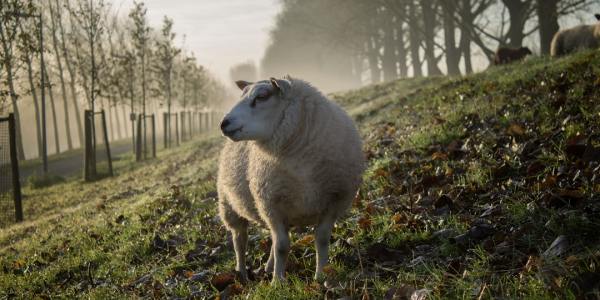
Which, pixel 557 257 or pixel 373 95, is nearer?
pixel 557 257

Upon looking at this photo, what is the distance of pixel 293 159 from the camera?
14.4 feet

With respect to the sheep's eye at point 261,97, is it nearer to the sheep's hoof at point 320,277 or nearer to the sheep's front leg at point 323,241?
the sheep's front leg at point 323,241

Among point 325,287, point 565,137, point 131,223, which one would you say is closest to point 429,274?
point 325,287

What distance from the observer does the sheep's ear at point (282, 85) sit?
444cm

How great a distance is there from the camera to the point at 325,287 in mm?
3643

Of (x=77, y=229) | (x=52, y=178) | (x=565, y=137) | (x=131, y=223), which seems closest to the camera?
(x=565, y=137)

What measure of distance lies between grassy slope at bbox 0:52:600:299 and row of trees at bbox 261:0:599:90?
1081cm

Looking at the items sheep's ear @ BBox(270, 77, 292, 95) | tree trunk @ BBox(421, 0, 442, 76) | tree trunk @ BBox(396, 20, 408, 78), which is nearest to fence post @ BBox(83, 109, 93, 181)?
tree trunk @ BBox(421, 0, 442, 76)

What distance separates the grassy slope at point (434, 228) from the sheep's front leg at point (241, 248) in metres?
0.18

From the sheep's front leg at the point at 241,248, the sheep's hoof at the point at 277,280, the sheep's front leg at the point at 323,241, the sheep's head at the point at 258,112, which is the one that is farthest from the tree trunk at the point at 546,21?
the sheep's hoof at the point at 277,280

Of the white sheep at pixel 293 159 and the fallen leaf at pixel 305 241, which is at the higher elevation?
the white sheep at pixel 293 159

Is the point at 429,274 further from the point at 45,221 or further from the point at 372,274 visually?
the point at 45,221

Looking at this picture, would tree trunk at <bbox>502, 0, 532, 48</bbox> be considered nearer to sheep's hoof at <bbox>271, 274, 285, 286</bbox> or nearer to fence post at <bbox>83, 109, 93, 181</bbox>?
fence post at <bbox>83, 109, 93, 181</bbox>

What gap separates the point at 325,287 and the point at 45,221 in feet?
32.3
